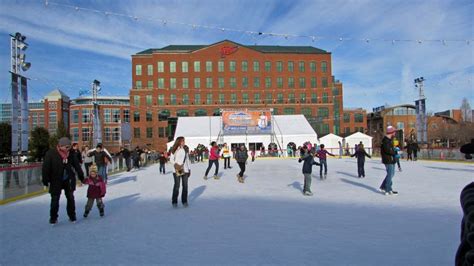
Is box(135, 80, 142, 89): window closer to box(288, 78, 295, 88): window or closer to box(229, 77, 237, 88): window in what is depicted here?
box(229, 77, 237, 88): window

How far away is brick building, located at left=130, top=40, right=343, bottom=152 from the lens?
5991cm

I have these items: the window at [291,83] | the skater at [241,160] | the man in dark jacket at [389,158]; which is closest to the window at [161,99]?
the window at [291,83]

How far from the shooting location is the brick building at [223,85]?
5991 cm

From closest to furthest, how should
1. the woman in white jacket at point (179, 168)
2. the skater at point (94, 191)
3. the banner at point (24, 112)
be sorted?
the skater at point (94, 191) → the woman in white jacket at point (179, 168) → the banner at point (24, 112)

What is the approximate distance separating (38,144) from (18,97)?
122ft

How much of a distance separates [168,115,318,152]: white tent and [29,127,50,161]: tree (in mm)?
19701

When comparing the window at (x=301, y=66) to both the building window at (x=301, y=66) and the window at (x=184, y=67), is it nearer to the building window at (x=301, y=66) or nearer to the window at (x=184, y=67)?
the building window at (x=301, y=66)

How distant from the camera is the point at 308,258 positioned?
3881 millimetres

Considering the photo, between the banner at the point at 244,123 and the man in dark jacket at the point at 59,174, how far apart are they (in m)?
30.5

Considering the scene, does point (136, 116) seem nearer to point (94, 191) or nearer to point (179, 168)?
point (179, 168)

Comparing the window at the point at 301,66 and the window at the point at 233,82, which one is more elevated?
the window at the point at 301,66

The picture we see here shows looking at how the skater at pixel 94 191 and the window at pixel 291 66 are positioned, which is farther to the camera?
the window at pixel 291 66

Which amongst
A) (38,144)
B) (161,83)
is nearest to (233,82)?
(161,83)

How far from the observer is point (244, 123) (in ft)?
121
